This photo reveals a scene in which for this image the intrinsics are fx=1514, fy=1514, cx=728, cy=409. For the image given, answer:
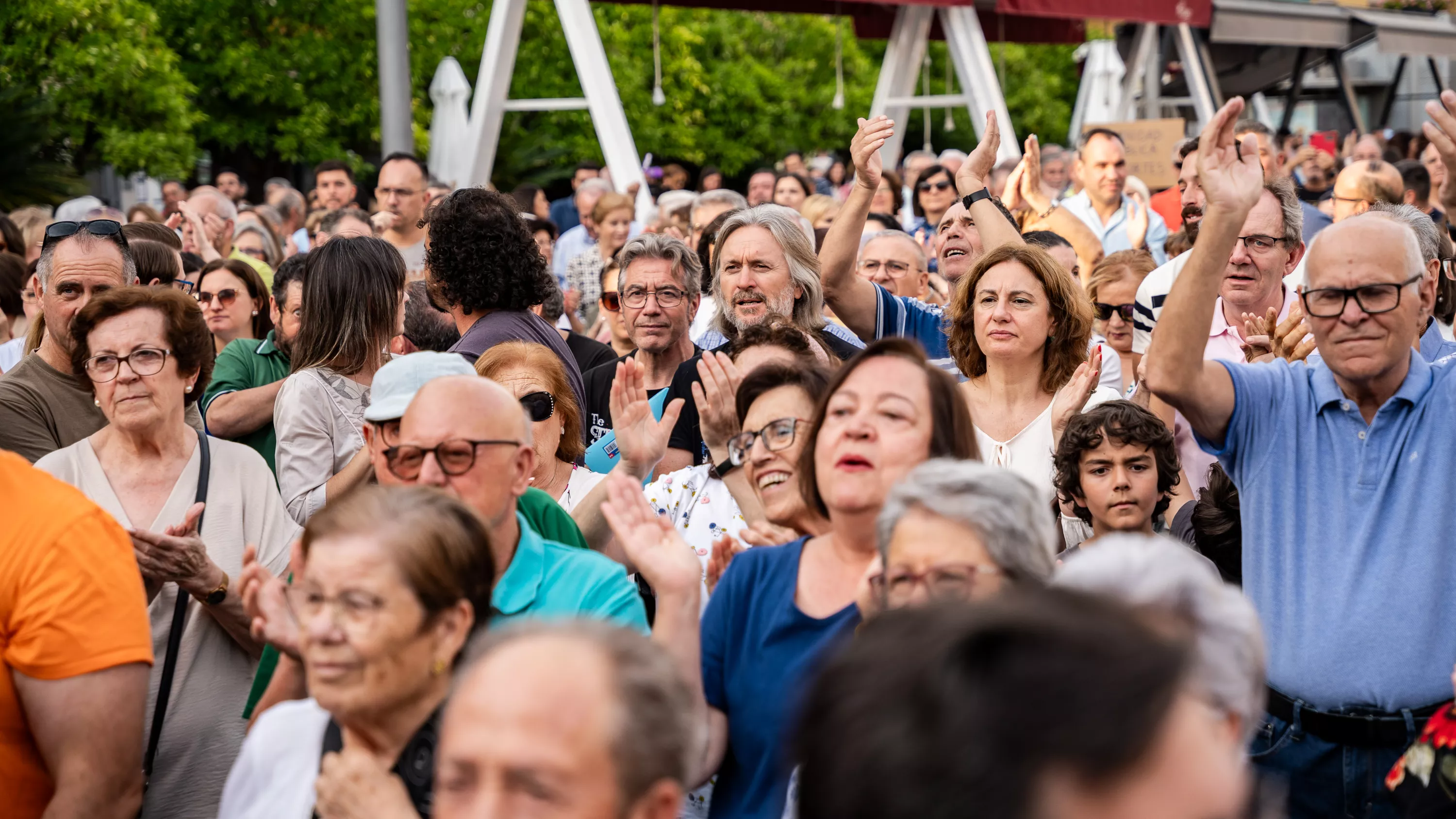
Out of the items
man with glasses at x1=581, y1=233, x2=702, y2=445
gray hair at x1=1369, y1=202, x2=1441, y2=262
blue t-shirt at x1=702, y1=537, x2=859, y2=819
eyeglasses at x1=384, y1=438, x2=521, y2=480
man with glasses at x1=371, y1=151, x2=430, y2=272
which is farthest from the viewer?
man with glasses at x1=371, y1=151, x2=430, y2=272

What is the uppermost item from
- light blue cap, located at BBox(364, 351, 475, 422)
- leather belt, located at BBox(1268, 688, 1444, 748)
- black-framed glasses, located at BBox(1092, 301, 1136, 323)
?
light blue cap, located at BBox(364, 351, 475, 422)

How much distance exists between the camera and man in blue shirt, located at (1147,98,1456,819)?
11.2 feet

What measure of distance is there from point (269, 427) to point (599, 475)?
4.18 feet

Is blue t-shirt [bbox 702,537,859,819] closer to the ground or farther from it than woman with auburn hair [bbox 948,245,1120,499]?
closer to the ground

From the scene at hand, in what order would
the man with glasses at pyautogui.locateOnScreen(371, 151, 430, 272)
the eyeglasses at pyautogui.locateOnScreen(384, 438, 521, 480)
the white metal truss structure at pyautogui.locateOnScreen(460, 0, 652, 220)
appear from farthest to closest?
1. the white metal truss structure at pyautogui.locateOnScreen(460, 0, 652, 220)
2. the man with glasses at pyautogui.locateOnScreen(371, 151, 430, 272)
3. the eyeglasses at pyautogui.locateOnScreen(384, 438, 521, 480)

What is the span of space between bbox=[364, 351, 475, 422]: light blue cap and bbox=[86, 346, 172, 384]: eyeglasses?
0.73 metres

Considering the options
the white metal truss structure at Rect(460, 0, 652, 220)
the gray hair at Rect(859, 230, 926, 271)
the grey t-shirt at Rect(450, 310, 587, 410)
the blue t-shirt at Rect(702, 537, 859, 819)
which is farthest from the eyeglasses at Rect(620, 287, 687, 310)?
the white metal truss structure at Rect(460, 0, 652, 220)

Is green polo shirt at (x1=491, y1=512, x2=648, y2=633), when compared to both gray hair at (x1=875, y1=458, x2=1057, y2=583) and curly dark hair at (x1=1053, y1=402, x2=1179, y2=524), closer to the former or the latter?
gray hair at (x1=875, y1=458, x2=1057, y2=583)

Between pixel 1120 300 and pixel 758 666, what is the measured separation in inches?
152

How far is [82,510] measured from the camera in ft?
9.94

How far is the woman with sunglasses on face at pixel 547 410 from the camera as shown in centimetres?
467

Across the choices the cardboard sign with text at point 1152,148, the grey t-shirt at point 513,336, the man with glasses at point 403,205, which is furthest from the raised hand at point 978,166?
the cardboard sign with text at point 1152,148

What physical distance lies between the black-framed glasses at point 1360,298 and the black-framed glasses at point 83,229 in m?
3.99

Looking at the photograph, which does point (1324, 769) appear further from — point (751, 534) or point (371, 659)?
point (371, 659)
